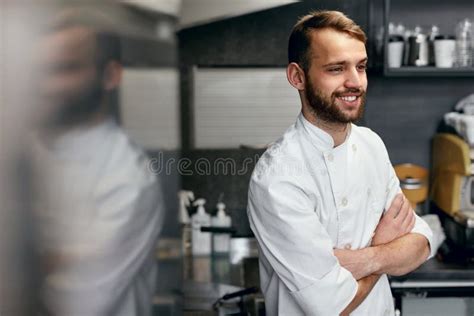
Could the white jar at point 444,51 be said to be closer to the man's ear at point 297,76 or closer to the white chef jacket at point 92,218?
the man's ear at point 297,76

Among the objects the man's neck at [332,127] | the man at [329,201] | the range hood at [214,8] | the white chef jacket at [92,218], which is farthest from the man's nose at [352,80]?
the white chef jacket at [92,218]

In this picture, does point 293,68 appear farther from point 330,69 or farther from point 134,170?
point 134,170

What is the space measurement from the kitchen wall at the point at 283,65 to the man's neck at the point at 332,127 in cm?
110

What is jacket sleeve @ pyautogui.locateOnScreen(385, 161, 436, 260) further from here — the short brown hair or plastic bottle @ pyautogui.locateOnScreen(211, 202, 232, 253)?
plastic bottle @ pyautogui.locateOnScreen(211, 202, 232, 253)

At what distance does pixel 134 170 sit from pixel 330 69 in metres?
0.98

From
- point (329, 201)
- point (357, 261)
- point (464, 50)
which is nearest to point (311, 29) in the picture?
point (329, 201)

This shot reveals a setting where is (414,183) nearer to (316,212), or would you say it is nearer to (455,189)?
(455,189)

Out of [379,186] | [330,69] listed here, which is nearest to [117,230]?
[330,69]

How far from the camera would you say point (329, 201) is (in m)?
1.21

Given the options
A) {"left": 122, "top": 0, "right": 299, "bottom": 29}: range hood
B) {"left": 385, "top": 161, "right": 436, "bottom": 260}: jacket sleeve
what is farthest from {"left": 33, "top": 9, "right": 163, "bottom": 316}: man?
{"left": 385, "top": 161, "right": 436, "bottom": 260}: jacket sleeve

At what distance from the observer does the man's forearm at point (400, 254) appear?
46.0 inches

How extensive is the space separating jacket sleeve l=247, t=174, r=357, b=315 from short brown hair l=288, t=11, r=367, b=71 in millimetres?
290

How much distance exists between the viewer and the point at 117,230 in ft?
0.73

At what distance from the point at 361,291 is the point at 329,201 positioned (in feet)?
0.65
